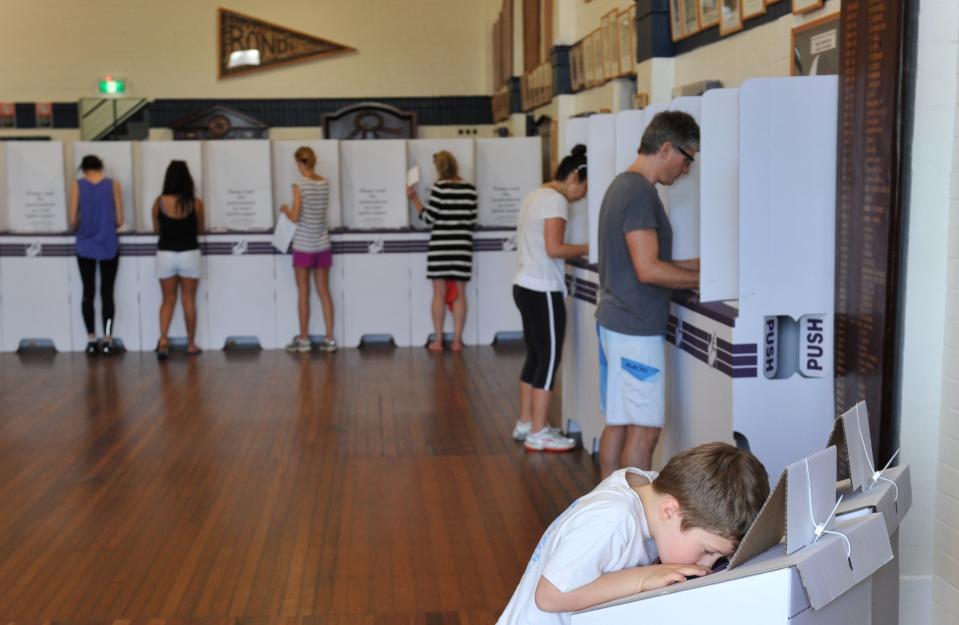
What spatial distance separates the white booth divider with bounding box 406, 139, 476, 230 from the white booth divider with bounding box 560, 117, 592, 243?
377cm

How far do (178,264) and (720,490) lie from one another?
7.90m

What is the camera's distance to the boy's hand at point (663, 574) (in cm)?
186

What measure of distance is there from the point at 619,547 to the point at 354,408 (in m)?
5.43

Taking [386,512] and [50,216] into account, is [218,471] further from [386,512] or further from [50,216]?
[50,216]

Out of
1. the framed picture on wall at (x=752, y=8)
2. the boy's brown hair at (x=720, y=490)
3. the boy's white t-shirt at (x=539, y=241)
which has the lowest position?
the boy's brown hair at (x=720, y=490)

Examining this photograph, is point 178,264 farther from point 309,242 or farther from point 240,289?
point 309,242

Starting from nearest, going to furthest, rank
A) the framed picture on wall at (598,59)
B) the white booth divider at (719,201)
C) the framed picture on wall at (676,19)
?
the white booth divider at (719,201) < the framed picture on wall at (676,19) < the framed picture on wall at (598,59)

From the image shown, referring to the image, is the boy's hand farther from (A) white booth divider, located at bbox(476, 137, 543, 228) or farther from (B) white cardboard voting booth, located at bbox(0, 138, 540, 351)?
(A) white booth divider, located at bbox(476, 137, 543, 228)

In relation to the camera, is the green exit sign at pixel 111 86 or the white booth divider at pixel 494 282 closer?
the white booth divider at pixel 494 282

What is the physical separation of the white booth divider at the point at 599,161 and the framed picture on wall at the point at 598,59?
11.2 feet

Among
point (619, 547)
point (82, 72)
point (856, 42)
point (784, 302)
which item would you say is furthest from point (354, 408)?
point (82, 72)

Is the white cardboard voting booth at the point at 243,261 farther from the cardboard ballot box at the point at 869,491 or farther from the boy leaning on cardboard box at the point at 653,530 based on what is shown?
the boy leaning on cardboard box at the point at 653,530

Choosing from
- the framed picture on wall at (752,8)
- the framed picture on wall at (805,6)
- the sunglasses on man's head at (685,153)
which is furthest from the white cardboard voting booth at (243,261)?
the sunglasses on man's head at (685,153)

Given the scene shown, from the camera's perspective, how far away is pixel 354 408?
23.9ft
